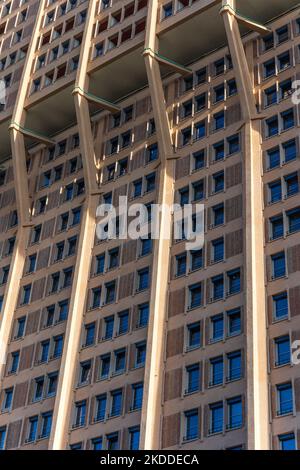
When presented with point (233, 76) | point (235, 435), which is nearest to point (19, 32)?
point (233, 76)

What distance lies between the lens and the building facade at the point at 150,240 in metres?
36.9

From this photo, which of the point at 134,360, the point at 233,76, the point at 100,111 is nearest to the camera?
the point at 134,360

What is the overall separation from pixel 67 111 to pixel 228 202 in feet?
56.7

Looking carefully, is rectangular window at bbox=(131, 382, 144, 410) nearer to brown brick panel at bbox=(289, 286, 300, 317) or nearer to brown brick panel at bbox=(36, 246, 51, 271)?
brown brick panel at bbox=(289, 286, 300, 317)

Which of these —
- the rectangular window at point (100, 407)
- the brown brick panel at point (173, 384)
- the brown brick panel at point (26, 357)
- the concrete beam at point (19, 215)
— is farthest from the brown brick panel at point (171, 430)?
the concrete beam at point (19, 215)

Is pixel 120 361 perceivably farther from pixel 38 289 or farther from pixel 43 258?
pixel 43 258

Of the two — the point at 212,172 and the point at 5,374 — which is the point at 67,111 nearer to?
the point at 212,172

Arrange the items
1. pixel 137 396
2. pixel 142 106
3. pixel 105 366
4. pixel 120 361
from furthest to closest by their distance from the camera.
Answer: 1. pixel 142 106
2. pixel 105 366
3. pixel 120 361
4. pixel 137 396

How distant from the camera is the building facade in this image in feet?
121

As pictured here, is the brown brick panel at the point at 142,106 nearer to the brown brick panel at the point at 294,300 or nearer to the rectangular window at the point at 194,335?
the rectangular window at the point at 194,335

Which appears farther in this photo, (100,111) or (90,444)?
(100,111)

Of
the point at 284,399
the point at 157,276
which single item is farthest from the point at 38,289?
the point at 284,399

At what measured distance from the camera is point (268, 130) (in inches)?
1732

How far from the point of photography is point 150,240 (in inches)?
1761
